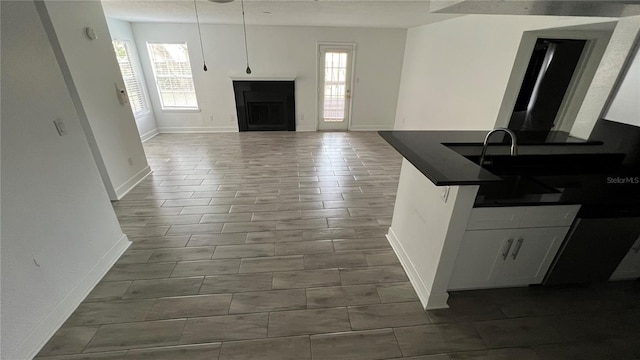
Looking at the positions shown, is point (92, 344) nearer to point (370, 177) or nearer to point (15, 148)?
point (15, 148)

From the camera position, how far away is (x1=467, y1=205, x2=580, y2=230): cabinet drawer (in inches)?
62.8

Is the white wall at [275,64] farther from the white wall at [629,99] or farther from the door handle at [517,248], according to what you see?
the door handle at [517,248]

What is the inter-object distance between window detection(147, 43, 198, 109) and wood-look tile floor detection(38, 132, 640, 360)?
3733 mm

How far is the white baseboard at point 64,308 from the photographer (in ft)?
4.91

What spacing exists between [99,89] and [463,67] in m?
4.77

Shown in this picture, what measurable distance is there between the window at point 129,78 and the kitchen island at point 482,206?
5521 millimetres

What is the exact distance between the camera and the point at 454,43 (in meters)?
3.85

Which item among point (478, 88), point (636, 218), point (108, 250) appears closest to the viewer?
point (636, 218)

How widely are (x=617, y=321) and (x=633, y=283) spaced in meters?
0.54

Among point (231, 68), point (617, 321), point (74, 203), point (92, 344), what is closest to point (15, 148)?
point (74, 203)

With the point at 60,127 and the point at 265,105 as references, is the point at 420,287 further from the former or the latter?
the point at 265,105

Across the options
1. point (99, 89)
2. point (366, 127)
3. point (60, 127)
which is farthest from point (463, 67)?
point (99, 89)

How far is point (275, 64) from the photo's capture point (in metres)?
5.80

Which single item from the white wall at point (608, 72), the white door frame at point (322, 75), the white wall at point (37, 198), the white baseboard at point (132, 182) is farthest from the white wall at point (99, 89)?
the white wall at point (608, 72)
